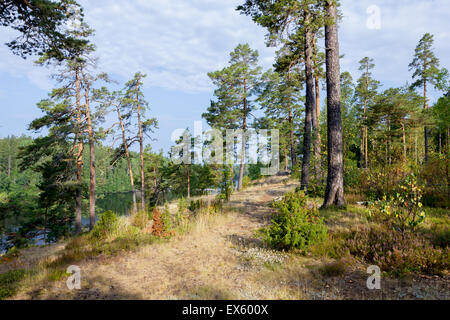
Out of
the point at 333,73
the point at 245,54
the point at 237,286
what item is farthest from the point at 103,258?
the point at 245,54

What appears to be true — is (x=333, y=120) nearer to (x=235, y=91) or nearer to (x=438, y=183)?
(x=438, y=183)

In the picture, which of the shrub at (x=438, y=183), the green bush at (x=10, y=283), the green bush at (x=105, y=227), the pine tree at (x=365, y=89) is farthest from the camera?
the pine tree at (x=365, y=89)

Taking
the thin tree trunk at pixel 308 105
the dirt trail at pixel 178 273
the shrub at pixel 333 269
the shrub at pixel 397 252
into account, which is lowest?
the dirt trail at pixel 178 273

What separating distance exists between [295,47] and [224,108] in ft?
29.5

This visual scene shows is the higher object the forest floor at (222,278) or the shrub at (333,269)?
the shrub at (333,269)

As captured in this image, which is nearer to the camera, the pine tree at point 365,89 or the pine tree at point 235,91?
the pine tree at point 235,91

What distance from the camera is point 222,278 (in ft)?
13.9

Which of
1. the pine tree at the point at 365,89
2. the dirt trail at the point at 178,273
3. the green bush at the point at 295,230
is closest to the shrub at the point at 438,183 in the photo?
the green bush at the point at 295,230

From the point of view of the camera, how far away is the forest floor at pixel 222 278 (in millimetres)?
3521

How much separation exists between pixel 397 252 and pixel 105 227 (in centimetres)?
886

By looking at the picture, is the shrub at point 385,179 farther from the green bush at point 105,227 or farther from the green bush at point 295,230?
the green bush at point 105,227

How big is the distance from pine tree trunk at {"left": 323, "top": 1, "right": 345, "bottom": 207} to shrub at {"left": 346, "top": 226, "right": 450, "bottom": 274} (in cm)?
287

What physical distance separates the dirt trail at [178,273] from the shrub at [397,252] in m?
2.29

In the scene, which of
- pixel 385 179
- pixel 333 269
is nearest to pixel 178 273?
pixel 333 269
